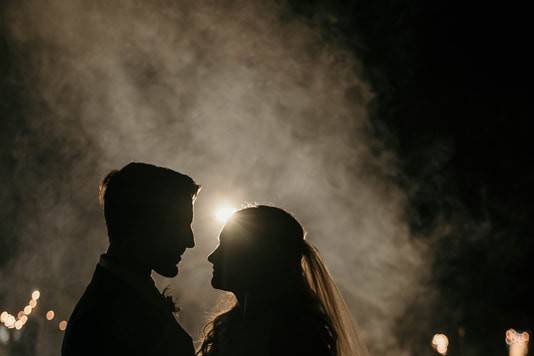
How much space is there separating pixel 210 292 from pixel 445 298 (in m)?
15.5

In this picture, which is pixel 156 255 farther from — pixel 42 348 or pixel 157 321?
pixel 42 348

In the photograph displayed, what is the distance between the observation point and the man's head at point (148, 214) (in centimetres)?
305

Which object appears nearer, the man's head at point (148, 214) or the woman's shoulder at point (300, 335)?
the man's head at point (148, 214)

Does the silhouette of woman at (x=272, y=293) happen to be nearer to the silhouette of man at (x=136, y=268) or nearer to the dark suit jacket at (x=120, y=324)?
the silhouette of man at (x=136, y=268)

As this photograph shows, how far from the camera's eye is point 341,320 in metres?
4.21

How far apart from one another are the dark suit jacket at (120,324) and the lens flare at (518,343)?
2780 cm

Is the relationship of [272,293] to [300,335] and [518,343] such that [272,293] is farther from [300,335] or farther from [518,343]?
[518,343]

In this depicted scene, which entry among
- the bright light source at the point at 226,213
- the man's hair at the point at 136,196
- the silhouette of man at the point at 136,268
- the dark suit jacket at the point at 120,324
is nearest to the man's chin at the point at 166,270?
the silhouette of man at the point at 136,268

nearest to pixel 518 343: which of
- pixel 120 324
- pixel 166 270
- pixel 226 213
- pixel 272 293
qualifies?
pixel 226 213

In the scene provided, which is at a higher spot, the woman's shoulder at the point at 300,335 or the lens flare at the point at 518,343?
the lens flare at the point at 518,343

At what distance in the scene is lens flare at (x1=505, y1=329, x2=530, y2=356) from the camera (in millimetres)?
24594

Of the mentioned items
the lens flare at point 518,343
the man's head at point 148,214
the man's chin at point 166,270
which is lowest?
the man's chin at point 166,270

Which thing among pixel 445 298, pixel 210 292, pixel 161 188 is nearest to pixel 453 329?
pixel 445 298

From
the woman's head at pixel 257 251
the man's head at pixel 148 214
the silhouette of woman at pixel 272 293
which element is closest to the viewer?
the man's head at pixel 148 214
